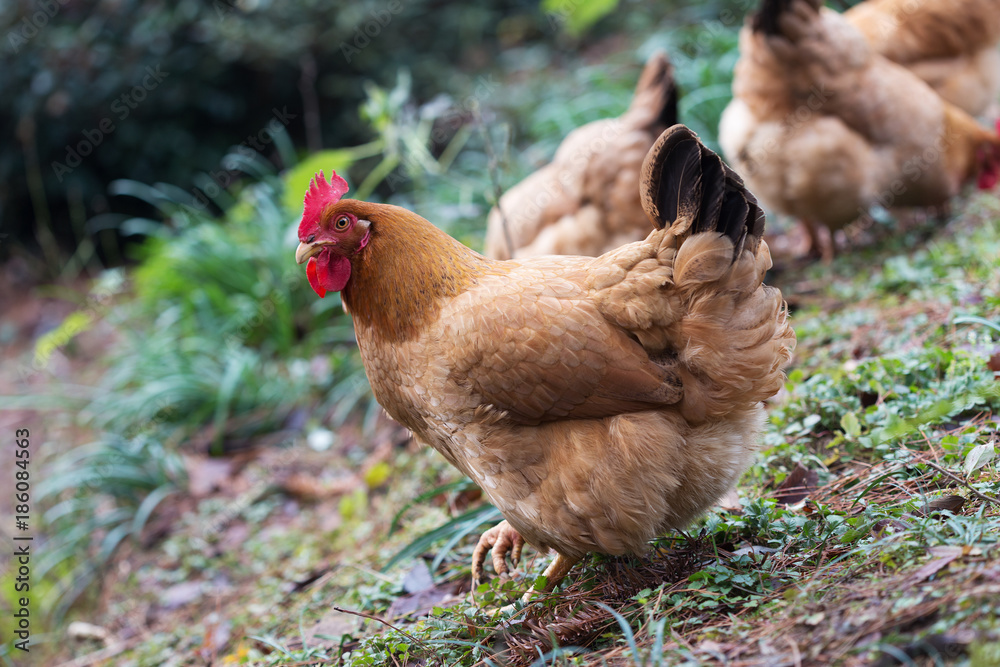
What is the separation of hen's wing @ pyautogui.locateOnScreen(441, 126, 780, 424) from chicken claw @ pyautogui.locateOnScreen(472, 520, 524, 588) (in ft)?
2.54

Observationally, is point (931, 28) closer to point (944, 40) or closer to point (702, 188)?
point (944, 40)

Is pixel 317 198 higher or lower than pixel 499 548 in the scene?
higher

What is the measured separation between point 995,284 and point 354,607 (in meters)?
3.57

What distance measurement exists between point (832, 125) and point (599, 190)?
1.66 meters

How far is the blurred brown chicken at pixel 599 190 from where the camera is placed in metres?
4.91

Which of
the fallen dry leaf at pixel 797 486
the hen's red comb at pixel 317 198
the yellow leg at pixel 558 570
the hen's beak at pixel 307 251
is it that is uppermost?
the hen's red comb at pixel 317 198

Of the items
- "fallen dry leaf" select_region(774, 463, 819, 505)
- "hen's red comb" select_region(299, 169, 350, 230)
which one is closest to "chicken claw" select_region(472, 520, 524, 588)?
"fallen dry leaf" select_region(774, 463, 819, 505)

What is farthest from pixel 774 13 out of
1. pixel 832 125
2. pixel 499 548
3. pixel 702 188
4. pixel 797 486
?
pixel 499 548

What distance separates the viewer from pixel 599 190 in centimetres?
502

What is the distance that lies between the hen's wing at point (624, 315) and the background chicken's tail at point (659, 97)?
8.56 ft

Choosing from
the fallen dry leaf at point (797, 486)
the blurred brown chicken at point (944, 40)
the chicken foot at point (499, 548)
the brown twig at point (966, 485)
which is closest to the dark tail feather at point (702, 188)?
the brown twig at point (966, 485)

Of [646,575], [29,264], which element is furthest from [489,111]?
[646,575]

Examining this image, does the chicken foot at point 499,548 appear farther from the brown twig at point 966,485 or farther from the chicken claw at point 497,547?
the brown twig at point 966,485

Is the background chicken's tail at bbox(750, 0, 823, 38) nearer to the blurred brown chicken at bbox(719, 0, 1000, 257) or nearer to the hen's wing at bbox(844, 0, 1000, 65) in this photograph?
the blurred brown chicken at bbox(719, 0, 1000, 257)
